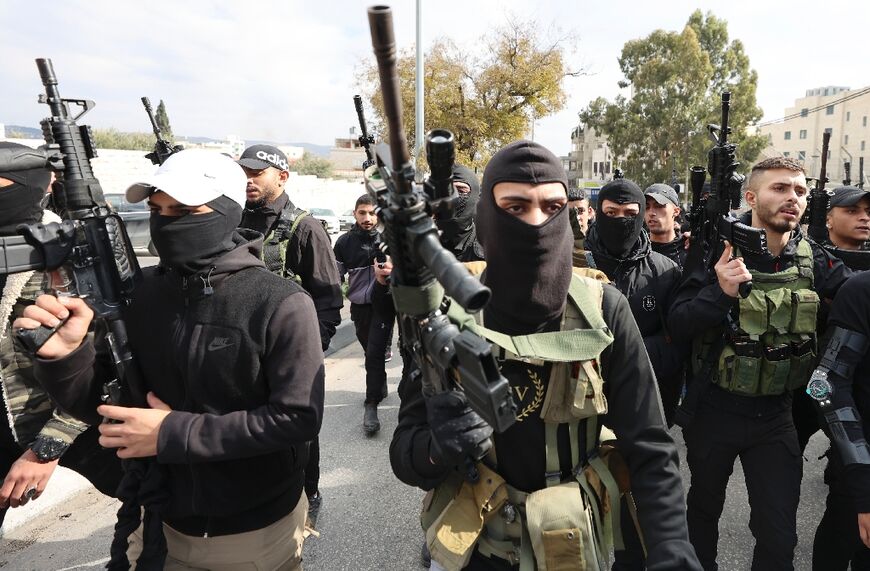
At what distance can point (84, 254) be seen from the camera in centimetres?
178

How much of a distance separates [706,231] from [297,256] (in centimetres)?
256

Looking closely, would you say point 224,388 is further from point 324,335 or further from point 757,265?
point 757,265

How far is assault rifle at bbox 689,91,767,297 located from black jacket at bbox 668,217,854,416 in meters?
0.09

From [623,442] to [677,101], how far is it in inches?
1196

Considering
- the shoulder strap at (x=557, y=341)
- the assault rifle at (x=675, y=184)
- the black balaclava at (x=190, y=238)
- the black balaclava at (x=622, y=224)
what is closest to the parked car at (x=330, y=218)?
the assault rifle at (x=675, y=184)

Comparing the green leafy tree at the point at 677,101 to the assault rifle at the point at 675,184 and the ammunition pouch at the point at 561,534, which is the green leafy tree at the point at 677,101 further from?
the ammunition pouch at the point at 561,534

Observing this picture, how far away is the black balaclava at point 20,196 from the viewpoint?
2090 millimetres

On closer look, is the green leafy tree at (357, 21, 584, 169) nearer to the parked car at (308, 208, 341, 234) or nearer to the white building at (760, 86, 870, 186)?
the parked car at (308, 208, 341, 234)

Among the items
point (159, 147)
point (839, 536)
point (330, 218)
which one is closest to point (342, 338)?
point (159, 147)

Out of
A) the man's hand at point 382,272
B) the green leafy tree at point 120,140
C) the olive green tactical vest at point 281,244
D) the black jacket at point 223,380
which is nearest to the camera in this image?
the black jacket at point 223,380

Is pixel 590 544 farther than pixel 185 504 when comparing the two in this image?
No

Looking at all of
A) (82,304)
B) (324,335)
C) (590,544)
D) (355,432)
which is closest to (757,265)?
(590,544)

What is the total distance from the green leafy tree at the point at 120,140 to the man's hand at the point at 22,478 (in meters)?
36.1

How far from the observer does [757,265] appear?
2703 mm
